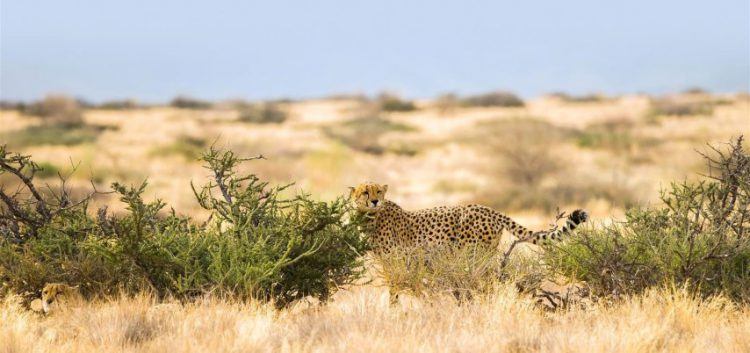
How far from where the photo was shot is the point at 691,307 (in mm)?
5320

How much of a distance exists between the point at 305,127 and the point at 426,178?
20.4 meters

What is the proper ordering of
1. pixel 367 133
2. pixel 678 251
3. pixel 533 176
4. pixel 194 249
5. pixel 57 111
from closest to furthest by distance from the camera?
pixel 678 251 < pixel 194 249 < pixel 533 176 < pixel 367 133 < pixel 57 111

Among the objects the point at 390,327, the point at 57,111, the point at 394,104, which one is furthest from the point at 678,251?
the point at 394,104

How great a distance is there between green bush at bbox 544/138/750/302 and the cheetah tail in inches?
3.3

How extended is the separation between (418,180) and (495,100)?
3538 centimetres

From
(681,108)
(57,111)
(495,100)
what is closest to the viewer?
(57,111)

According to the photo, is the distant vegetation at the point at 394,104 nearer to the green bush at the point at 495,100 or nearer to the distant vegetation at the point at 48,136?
the green bush at the point at 495,100

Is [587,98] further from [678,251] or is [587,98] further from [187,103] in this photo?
[678,251]

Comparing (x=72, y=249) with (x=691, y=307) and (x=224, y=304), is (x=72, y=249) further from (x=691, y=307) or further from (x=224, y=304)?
(x=691, y=307)

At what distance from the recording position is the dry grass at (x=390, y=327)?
4.79 metres

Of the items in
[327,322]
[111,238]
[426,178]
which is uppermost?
[111,238]

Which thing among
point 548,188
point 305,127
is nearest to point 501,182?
point 548,188

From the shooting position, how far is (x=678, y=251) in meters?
5.69

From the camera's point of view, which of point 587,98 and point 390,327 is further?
point 587,98
